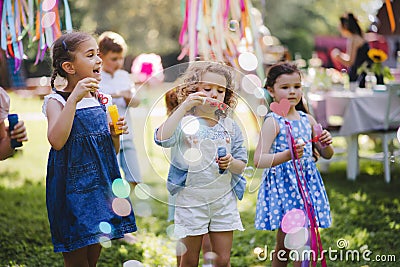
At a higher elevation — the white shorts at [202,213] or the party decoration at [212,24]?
the party decoration at [212,24]

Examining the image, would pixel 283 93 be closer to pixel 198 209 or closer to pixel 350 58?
pixel 198 209

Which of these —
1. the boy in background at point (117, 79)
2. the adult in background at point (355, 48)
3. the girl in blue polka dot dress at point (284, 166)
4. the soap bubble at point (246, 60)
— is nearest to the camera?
the girl in blue polka dot dress at point (284, 166)

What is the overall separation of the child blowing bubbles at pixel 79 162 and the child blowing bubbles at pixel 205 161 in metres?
0.21

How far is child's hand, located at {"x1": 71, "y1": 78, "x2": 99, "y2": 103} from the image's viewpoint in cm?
202

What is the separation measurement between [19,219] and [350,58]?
3362mm

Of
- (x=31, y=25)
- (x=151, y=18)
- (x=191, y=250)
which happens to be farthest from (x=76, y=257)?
(x=151, y=18)

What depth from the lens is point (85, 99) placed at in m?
2.21

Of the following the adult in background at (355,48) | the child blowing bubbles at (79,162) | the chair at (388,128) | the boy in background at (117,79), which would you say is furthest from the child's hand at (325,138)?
the adult in background at (355,48)

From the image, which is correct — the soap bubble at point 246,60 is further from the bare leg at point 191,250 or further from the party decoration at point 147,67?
the bare leg at point 191,250

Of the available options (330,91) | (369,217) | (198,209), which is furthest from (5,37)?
(330,91)

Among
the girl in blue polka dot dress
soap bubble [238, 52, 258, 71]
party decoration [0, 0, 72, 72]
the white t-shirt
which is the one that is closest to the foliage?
soap bubble [238, 52, 258, 71]

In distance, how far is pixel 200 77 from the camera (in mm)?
2188

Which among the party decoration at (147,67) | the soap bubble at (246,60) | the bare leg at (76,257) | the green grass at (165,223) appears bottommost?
the green grass at (165,223)

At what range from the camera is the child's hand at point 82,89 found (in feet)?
6.63
